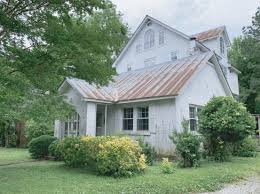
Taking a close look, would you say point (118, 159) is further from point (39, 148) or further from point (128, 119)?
point (128, 119)

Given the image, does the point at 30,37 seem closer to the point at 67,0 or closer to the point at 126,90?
the point at 67,0

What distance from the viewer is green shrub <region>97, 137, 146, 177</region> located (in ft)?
35.1

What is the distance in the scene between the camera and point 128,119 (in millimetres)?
19000

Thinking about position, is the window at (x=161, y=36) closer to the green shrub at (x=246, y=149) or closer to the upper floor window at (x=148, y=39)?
the upper floor window at (x=148, y=39)

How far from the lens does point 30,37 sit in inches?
394

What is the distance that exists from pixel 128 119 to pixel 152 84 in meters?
2.64

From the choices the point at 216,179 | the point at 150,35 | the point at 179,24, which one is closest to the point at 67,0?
the point at 216,179

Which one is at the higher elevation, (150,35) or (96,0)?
(150,35)

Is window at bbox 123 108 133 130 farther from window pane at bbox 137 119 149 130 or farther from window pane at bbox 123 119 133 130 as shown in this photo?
window pane at bbox 137 119 149 130

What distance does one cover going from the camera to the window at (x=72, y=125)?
19375 millimetres

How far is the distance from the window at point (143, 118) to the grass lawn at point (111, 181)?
583cm

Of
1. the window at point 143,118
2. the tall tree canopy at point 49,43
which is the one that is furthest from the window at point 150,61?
the tall tree canopy at point 49,43

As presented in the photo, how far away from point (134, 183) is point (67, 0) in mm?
5864

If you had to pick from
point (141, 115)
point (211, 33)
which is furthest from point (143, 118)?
point (211, 33)
